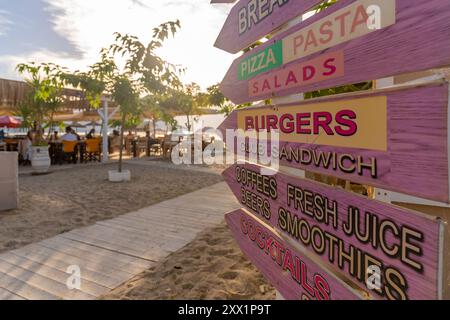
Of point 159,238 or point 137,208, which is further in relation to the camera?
point 137,208

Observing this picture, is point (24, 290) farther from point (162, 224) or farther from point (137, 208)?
point (137, 208)

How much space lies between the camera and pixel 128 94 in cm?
792

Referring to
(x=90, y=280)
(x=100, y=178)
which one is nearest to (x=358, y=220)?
(x=90, y=280)

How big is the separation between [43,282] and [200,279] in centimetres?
143

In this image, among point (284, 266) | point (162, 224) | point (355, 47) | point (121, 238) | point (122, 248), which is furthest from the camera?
point (162, 224)

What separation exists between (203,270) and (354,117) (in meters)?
2.33

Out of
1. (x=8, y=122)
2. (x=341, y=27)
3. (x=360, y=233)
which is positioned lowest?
(x=360, y=233)

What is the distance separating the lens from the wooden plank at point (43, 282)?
2.49 meters

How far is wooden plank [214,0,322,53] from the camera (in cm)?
153

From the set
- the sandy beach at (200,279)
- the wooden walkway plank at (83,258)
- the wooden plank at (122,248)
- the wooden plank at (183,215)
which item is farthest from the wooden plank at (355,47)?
the wooden plank at (183,215)

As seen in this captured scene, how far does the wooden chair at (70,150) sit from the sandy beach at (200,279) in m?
10.0

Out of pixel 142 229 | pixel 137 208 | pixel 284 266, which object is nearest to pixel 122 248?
pixel 142 229

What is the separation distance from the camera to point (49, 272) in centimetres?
290
